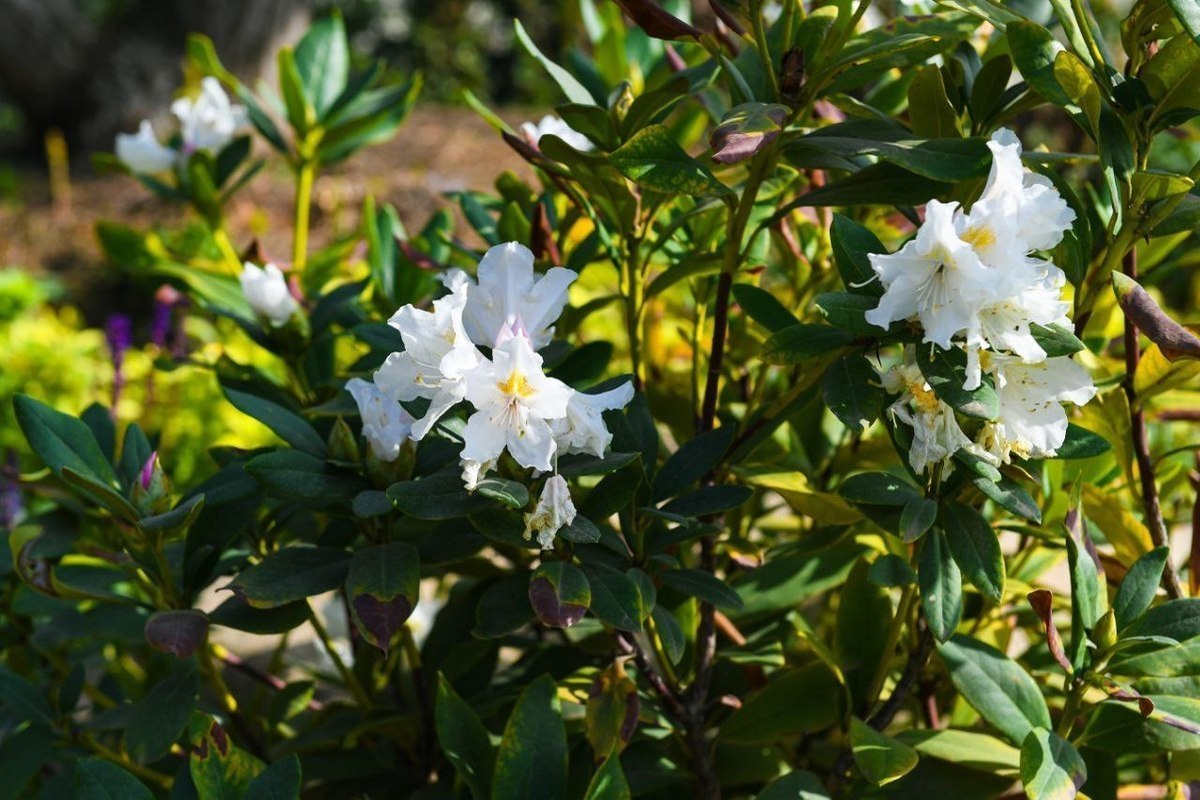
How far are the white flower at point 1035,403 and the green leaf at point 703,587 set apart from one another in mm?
248

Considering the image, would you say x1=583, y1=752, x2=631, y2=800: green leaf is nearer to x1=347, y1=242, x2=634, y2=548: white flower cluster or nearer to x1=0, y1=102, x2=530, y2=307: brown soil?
x1=347, y1=242, x2=634, y2=548: white flower cluster

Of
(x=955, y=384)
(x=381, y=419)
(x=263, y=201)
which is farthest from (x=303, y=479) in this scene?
(x=263, y=201)

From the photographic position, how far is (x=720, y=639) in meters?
1.36

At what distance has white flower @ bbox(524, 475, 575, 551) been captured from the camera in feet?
2.77

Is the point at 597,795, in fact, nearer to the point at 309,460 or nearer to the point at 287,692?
the point at 309,460

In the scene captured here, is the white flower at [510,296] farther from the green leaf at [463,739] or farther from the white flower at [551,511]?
the green leaf at [463,739]

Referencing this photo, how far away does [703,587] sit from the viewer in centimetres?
100

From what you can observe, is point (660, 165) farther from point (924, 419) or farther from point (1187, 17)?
point (1187, 17)

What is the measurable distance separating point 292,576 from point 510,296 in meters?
0.32

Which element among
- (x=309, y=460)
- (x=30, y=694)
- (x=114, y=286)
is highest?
(x=309, y=460)

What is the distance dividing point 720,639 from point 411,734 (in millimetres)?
362

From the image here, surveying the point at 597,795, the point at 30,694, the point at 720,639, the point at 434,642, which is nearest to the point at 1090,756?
the point at 720,639

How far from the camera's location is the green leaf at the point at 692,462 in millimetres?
1002

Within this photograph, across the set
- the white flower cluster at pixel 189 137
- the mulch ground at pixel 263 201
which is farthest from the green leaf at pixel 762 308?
the mulch ground at pixel 263 201
